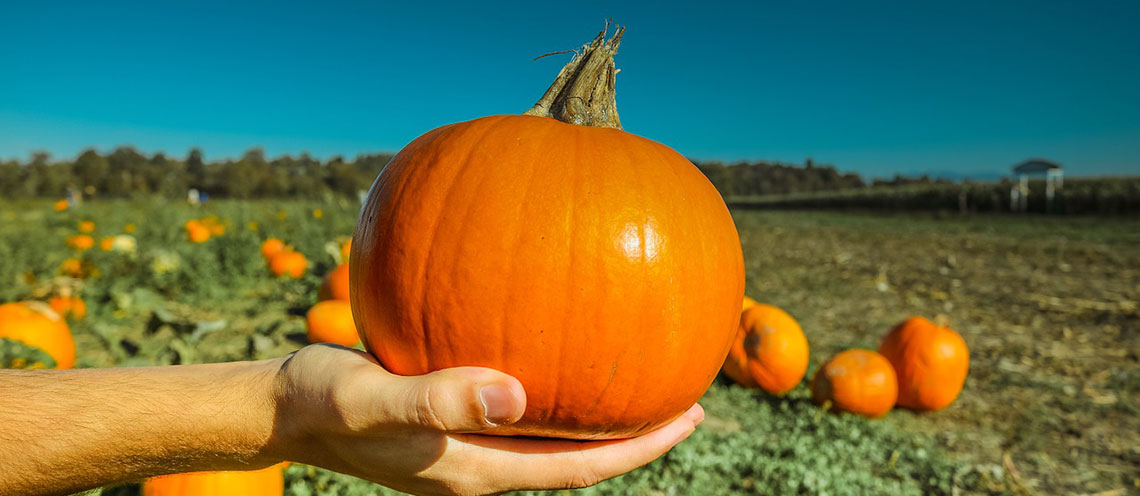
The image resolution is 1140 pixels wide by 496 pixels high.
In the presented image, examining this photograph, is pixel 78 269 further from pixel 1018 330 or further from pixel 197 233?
pixel 1018 330

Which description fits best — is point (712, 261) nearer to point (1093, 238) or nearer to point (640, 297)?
point (640, 297)

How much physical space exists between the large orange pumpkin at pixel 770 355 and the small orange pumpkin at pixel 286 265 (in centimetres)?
558

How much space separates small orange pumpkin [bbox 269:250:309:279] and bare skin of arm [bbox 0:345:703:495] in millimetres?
6442

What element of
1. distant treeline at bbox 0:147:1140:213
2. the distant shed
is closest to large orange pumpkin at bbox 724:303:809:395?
distant treeline at bbox 0:147:1140:213

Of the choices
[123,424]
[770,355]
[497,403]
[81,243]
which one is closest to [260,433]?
[123,424]

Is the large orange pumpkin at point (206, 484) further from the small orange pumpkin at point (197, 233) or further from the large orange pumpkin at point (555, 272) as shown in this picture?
the small orange pumpkin at point (197, 233)

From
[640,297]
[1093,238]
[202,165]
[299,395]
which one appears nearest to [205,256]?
[299,395]

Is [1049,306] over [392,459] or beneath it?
beneath

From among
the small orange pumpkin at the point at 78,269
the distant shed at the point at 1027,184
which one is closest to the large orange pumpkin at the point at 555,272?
the small orange pumpkin at the point at 78,269

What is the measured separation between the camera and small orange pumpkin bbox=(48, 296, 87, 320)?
528cm

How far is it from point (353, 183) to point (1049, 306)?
30858mm

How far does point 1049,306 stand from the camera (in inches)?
295

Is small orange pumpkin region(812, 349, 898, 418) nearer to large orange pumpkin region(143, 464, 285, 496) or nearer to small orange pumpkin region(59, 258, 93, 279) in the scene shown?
large orange pumpkin region(143, 464, 285, 496)

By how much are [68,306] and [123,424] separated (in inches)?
204
